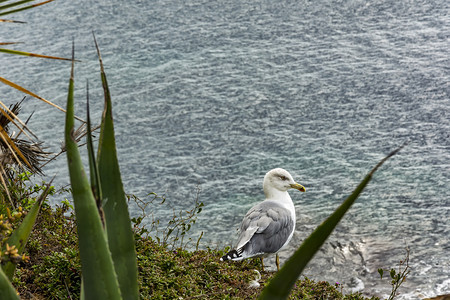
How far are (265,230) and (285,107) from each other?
3.07 metres

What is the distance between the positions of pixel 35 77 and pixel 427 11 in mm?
5843

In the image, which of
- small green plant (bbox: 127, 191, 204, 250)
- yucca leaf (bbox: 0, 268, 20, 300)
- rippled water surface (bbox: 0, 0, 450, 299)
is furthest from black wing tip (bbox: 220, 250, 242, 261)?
yucca leaf (bbox: 0, 268, 20, 300)

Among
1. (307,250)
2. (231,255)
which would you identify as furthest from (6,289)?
(231,255)

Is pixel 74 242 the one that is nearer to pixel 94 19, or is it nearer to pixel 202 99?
pixel 202 99

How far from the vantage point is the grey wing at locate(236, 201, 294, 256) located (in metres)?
4.09

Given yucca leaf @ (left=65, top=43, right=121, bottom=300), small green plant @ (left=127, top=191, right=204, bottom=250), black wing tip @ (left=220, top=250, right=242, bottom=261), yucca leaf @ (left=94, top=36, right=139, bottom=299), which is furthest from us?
small green plant @ (left=127, top=191, right=204, bottom=250)

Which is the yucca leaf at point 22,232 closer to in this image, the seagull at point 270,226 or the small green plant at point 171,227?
the small green plant at point 171,227

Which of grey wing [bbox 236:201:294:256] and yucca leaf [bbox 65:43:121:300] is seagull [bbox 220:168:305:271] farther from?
yucca leaf [bbox 65:43:121:300]

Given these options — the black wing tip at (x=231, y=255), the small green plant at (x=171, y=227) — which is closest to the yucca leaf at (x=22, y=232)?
the small green plant at (x=171, y=227)

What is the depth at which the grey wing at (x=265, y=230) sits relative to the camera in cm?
409

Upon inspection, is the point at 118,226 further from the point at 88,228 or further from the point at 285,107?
the point at 285,107

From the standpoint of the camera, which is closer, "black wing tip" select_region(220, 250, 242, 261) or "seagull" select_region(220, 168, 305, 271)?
"black wing tip" select_region(220, 250, 242, 261)

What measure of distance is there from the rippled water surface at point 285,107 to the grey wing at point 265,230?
48cm

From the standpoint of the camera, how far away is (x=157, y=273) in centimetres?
346
